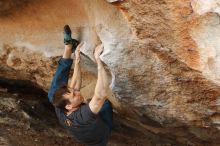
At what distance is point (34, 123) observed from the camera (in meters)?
3.85

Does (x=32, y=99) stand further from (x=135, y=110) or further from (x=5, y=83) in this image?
(x=135, y=110)

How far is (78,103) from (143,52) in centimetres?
55

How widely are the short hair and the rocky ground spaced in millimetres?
769

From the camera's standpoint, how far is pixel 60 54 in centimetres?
296

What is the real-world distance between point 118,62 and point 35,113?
146 cm

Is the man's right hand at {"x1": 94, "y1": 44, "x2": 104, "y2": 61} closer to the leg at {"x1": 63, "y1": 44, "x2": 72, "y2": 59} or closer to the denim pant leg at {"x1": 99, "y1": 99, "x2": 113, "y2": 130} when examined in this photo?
the leg at {"x1": 63, "y1": 44, "x2": 72, "y2": 59}

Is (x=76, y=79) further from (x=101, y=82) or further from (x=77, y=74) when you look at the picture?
Result: (x=101, y=82)

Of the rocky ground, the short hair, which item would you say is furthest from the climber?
the rocky ground

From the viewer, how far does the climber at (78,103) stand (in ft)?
8.46

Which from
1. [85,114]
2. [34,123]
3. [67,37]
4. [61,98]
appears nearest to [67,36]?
[67,37]

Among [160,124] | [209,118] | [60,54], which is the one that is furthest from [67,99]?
[209,118]

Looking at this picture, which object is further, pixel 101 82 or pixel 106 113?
pixel 106 113

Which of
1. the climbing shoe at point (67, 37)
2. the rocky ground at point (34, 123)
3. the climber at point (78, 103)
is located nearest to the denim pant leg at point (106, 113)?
the climber at point (78, 103)

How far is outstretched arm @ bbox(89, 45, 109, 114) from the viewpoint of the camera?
100.0 inches
